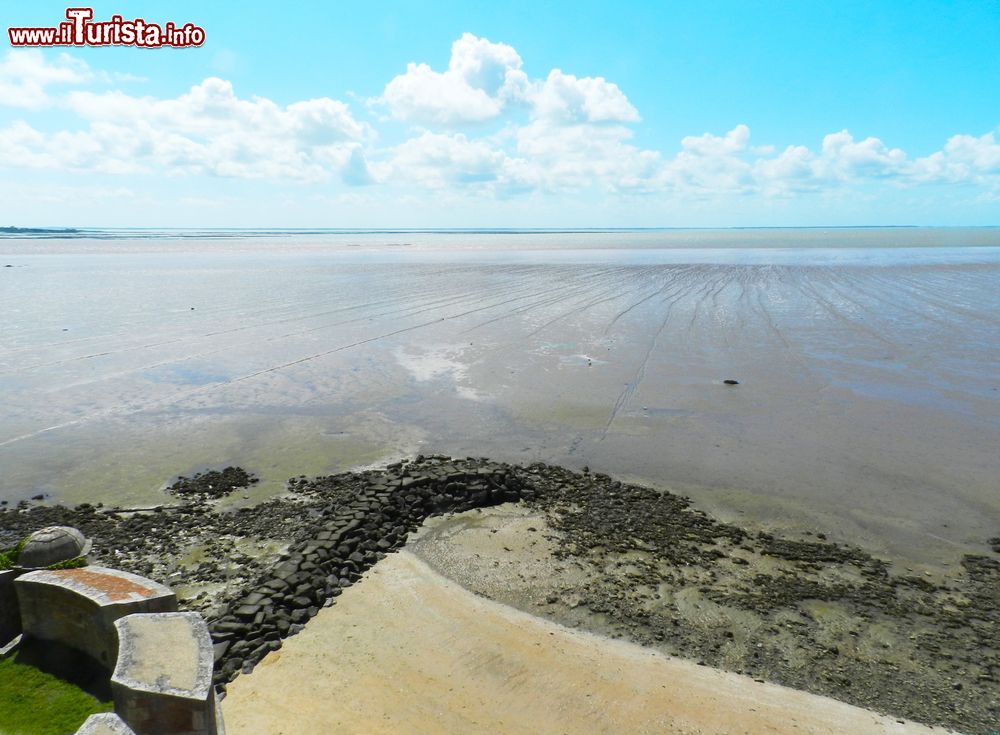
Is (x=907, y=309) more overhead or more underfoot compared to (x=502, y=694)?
more overhead

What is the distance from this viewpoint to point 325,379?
939 inches

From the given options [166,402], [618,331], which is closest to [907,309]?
[618,331]

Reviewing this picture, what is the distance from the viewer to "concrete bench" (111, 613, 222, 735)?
632cm

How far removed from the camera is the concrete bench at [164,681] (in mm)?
6324

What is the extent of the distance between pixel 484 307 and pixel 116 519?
1166 inches

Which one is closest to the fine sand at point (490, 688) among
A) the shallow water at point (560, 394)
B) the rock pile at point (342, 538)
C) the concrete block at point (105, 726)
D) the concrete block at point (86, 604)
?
the rock pile at point (342, 538)

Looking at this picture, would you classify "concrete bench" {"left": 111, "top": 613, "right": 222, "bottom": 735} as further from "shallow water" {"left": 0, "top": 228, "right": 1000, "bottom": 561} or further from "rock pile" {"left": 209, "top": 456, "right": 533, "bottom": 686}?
"shallow water" {"left": 0, "top": 228, "right": 1000, "bottom": 561}

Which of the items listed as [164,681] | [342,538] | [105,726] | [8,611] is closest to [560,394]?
[342,538]

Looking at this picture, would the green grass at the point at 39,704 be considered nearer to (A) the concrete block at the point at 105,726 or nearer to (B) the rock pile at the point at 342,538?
(B) the rock pile at the point at 342,538

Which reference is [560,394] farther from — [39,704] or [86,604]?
[39,704]

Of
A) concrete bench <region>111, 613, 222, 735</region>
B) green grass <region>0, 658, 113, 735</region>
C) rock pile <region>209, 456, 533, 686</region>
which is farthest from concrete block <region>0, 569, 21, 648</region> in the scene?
concrete bench <region>111, 613, 222, 735</region>

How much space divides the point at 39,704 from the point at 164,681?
2.43 meters

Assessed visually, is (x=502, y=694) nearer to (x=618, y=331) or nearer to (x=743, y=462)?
(x=743, y=462)

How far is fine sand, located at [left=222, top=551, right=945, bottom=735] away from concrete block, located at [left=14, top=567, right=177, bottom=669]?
1477mm
